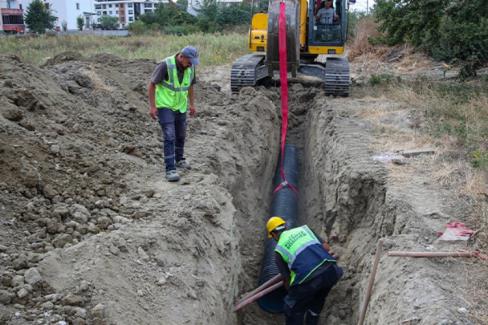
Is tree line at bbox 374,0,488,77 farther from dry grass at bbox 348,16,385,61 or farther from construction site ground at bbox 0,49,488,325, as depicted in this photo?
dry grass at bbox 348,16,385,61

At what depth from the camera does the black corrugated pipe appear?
22.3ft

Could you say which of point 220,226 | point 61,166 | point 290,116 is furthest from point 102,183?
point 290,116

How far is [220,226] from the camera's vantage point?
6.10m

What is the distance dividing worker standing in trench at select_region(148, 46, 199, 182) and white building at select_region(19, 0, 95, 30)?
2980 inches

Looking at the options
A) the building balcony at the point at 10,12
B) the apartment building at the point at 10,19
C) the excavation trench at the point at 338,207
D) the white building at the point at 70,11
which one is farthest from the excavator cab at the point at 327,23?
the white building at the point at 70,11

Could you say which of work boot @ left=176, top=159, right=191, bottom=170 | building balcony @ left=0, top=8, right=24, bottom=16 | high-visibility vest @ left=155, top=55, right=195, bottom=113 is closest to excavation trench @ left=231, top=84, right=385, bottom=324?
work boot @ left=176, top=159, right=191, bottom=170

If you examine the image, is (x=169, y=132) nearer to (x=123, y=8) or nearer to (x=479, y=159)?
(x=479, y=159)

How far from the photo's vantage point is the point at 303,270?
231 inches

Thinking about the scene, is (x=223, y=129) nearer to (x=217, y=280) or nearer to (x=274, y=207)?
(x=274, y=207)

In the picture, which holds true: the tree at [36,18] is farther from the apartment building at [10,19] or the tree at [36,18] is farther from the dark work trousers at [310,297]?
the dark work trousers at [310,297]

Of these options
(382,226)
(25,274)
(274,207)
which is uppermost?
(25,274)

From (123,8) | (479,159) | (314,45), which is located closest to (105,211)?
(479,159)

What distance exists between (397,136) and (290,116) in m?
4.47

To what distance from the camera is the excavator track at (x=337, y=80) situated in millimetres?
12586
